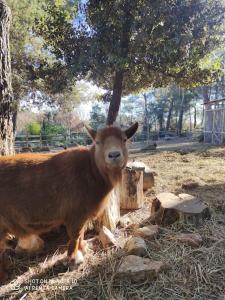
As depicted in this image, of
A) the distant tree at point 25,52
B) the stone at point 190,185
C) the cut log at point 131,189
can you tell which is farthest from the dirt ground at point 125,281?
the distant tree at point 25,52

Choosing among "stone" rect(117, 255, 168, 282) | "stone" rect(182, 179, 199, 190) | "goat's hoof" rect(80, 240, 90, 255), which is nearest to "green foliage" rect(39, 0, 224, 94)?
"stone" rect(182, 179, 199, 190)

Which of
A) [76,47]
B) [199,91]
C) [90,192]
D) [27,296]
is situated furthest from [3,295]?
[199,91]

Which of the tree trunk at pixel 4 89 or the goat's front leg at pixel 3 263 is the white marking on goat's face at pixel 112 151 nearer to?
the goat's front leg at pixel 3 263

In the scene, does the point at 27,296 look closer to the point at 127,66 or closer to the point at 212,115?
the point at 127,66

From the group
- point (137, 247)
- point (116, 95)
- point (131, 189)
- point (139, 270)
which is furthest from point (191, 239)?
point (116, 95)

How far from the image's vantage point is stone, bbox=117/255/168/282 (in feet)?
10.3

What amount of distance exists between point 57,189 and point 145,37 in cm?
660

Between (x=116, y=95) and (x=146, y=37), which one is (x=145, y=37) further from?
(x=116, y=95)

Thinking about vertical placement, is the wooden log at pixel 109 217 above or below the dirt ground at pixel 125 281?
above

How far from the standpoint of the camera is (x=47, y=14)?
32.6 feet

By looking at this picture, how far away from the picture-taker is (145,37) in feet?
28.5

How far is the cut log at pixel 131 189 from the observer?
545cm

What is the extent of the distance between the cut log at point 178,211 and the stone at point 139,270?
3.98 ft

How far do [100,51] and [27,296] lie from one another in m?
7.57
